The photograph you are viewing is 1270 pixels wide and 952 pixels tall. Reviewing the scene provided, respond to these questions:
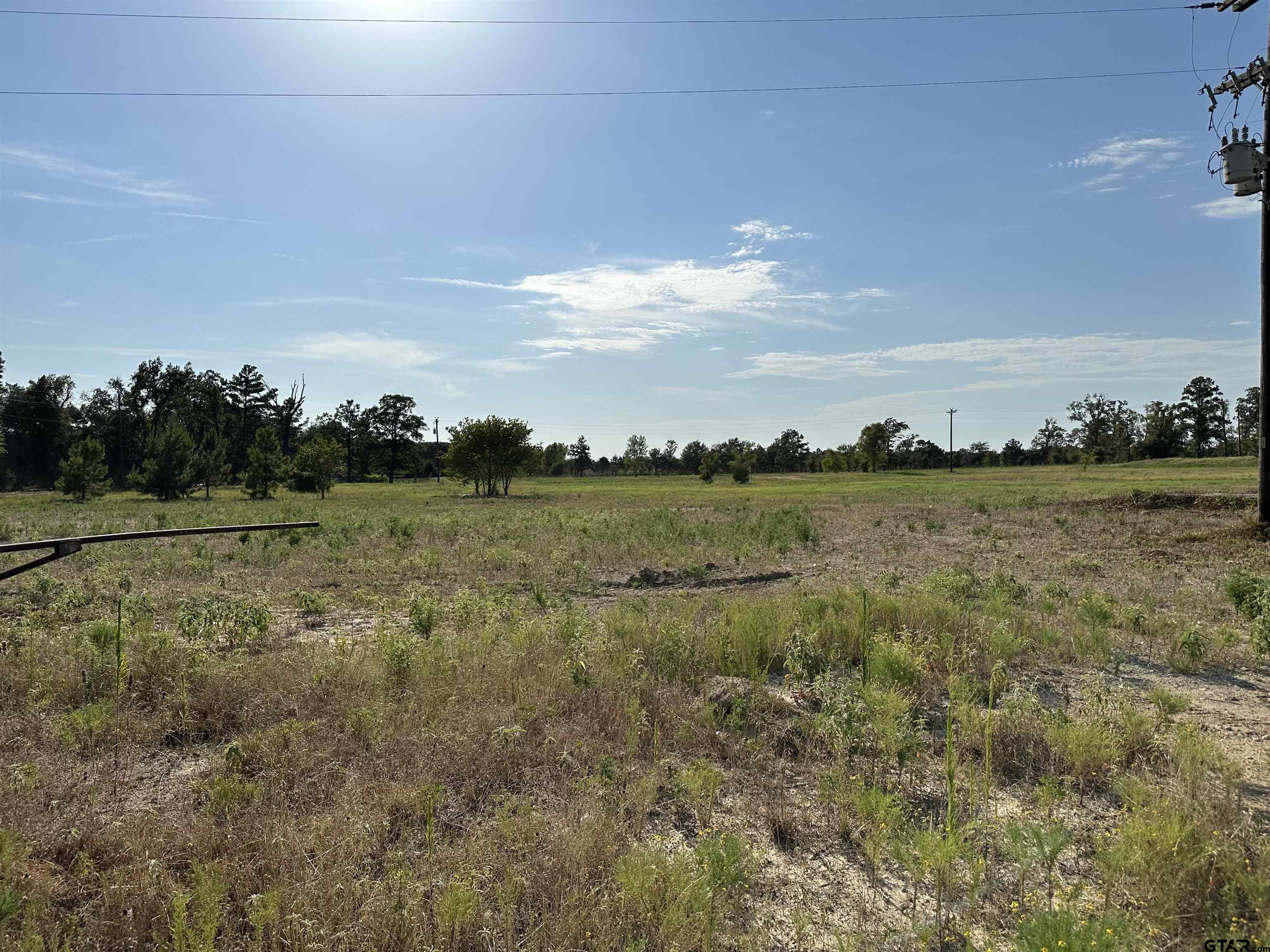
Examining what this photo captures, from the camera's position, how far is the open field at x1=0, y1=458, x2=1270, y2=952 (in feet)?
10.8

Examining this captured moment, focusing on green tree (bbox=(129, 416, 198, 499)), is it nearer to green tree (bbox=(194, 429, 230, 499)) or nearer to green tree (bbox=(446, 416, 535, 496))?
green tree (bbox=(194, 429, 230, 499))

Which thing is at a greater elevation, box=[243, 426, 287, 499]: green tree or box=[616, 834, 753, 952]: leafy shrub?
box=[243, 426, 287, 499]: green tree

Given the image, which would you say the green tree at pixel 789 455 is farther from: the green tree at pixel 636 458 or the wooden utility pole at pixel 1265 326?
the wooden utility pole at pixel 1265 326

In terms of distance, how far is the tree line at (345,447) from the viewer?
54.0 meters

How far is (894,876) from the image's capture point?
3.79m

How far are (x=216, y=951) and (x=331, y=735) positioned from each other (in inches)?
86.4

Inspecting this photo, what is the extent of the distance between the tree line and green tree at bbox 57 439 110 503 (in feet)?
0.37

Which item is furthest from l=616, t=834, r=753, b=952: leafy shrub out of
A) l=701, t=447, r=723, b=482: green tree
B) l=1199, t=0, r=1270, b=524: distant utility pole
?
l=701, t=447, r=723, b=482: green tree

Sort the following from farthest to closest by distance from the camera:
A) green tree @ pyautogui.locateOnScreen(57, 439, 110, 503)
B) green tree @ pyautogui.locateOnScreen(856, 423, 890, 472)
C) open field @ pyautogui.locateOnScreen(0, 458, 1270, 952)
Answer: green tree @ pyautogui.locateOnScreen(856, 423, 890, 472)
green tree @ pyautogui.locateOnScreen(57, 439, 110, 503)
open field @ pyautogui.locateOnScreen(0, 458, 1270, 952)

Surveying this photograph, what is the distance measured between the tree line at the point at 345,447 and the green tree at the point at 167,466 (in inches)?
3.9

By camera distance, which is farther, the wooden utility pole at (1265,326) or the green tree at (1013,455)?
the green tree at (1013,455)

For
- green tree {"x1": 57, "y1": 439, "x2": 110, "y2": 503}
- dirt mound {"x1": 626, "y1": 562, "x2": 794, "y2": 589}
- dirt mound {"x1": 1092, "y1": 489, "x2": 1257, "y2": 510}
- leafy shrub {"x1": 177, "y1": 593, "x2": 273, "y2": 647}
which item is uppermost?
green tree {"x1": 57, "y1": 439, "x2": 110, "y2": 503}

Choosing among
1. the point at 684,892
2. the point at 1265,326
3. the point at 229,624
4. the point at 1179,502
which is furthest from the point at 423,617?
the point at 1179,502

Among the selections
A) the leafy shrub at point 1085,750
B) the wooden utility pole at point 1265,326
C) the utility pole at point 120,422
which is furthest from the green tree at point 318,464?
the leafy shrub at point 1085,750
